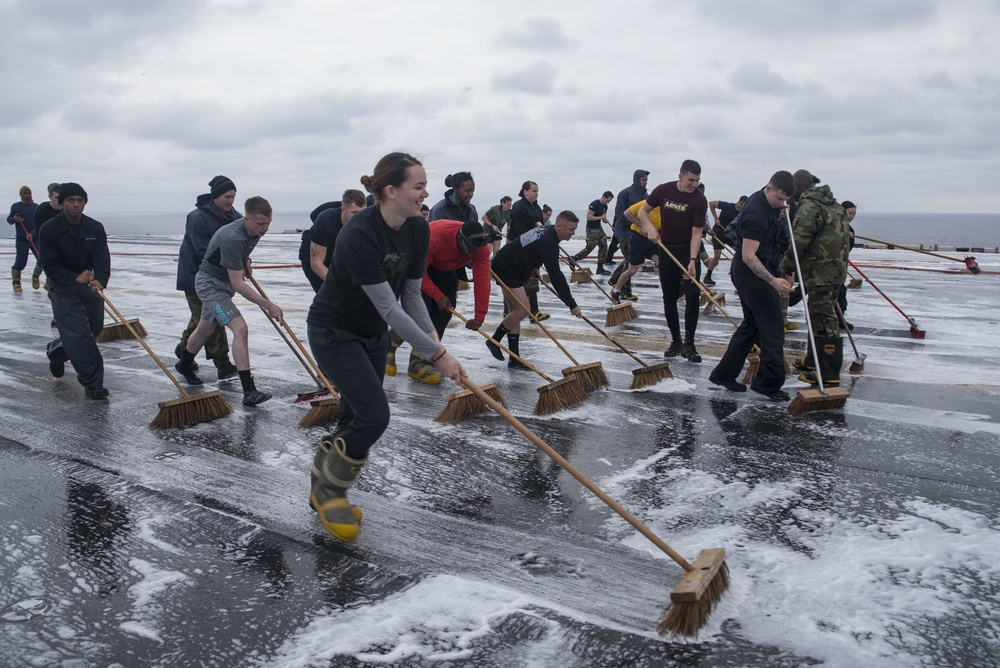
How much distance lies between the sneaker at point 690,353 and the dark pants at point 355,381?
4.77 metres

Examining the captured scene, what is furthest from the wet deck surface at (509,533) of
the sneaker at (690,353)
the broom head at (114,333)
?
the broom head at (114,333)

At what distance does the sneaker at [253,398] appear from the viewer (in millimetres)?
6238

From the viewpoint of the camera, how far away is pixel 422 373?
718cm

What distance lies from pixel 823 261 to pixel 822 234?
A: 22 centimetres

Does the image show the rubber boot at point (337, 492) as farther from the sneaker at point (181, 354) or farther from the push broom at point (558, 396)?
the sneaker at point (181, 354)

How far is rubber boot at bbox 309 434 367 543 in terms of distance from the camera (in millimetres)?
3684

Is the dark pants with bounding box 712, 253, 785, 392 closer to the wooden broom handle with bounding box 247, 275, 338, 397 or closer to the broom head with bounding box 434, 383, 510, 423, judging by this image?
the broom head with bounding box 434, 383, 510, 423

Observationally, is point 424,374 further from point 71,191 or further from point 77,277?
point 71,191

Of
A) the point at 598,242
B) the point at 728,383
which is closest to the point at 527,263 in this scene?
the point at 728,383

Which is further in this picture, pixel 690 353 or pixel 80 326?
pixel 690 353

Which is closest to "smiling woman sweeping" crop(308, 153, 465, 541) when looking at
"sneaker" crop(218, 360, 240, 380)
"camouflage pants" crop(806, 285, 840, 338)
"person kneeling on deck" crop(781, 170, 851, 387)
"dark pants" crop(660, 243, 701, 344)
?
"sneaker" crop(218, 360, 240, 380)

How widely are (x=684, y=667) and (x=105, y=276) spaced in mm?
6040

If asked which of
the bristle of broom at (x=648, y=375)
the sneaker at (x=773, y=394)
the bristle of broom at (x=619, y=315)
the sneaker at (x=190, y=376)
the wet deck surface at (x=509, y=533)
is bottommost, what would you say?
the wet deck surface at (x=509, y=533)

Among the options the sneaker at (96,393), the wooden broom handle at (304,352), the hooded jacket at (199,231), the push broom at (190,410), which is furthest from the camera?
the hooded jacket at (199,231)
